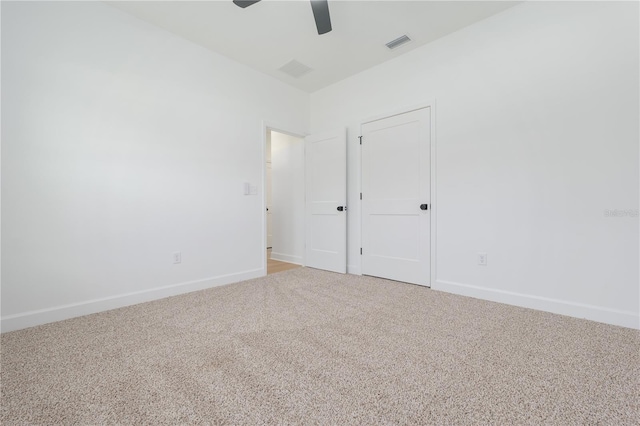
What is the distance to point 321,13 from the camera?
203 centimetres

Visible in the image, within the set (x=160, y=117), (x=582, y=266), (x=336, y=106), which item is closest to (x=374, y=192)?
(x=336, y=106)

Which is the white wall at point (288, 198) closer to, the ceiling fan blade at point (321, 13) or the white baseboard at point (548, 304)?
the ceiling fan blade at point (321, 13)

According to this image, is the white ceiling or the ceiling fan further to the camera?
the white ceiling

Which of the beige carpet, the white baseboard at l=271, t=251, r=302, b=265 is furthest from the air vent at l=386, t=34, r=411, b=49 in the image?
the white baseboard at l=271, t=251, r=302, b=265

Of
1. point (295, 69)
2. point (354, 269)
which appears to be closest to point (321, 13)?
point (295, 69)

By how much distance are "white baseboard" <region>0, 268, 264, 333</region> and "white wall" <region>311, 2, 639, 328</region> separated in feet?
8.27

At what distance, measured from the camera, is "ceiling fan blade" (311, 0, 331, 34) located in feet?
6.41

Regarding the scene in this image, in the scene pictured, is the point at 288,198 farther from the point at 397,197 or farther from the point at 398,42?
the point at 398,42

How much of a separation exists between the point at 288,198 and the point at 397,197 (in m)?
2.05

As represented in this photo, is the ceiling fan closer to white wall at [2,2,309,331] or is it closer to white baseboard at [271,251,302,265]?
white wall at [2,2,309,331]

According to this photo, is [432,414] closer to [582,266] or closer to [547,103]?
[582,266]

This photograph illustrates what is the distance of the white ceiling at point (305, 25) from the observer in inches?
95.1

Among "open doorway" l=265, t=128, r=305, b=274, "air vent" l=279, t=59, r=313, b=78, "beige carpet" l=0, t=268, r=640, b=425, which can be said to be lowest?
"beige carpet" l=0, t=268, r=640, b=425

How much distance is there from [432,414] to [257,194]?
2.90 meters
